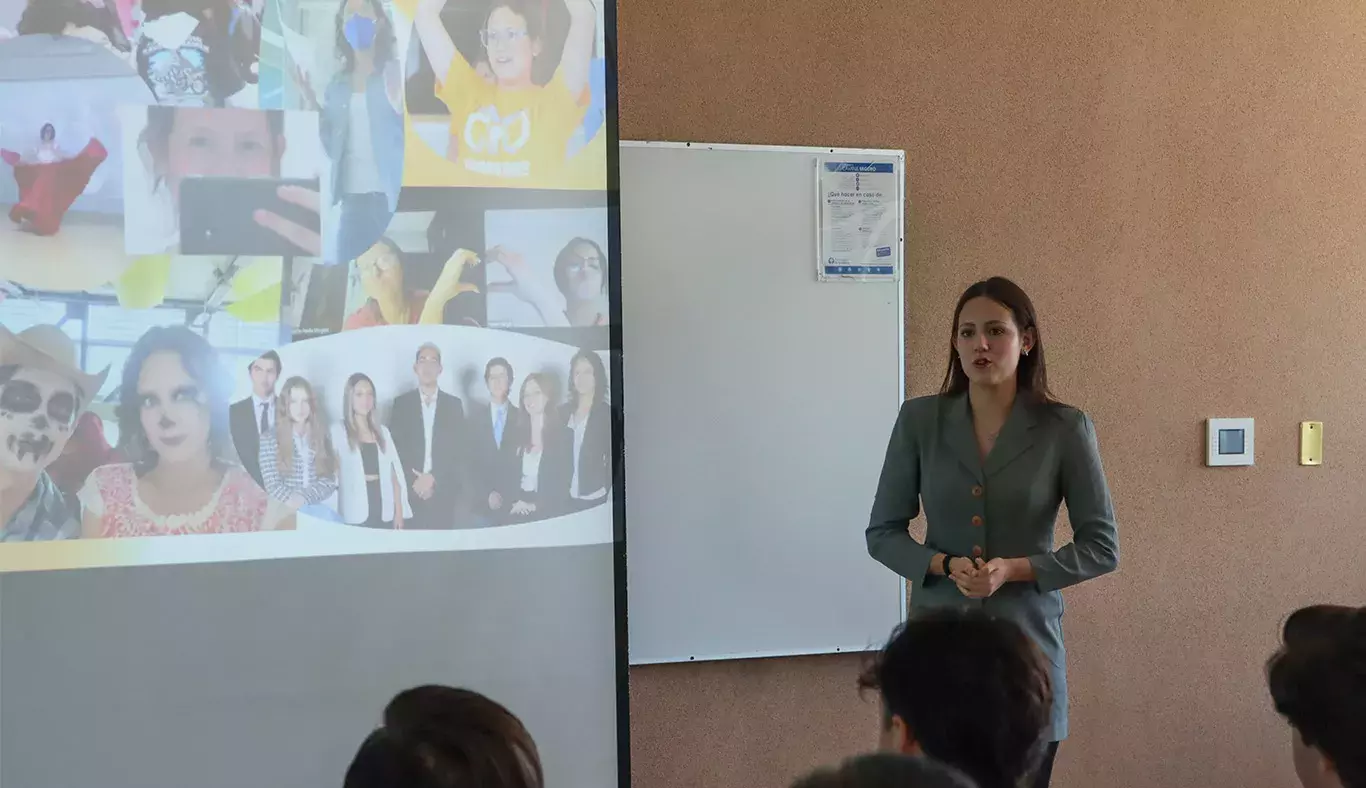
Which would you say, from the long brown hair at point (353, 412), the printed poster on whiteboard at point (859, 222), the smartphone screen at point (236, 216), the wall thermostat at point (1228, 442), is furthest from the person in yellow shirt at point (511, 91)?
the wall thermostat at point (1228, 442)

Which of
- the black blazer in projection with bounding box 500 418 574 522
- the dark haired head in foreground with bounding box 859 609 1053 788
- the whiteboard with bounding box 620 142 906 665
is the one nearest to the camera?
the dark haired head in foreground with bounding box 859 609 1053 788

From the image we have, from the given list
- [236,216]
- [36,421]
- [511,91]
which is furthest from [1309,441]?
[36,421]

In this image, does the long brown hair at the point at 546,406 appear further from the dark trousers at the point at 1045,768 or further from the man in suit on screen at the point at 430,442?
the dark trousers at the point at 1045,768

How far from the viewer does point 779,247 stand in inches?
89.4

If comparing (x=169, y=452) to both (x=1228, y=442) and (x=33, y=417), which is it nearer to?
(x=33, y=417)

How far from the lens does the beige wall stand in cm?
227

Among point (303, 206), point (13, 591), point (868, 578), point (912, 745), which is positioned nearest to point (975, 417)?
point (868, 578)

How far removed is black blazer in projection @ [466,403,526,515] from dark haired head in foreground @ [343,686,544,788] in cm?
82

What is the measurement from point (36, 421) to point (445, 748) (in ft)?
3.77

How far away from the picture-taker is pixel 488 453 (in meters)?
1.84

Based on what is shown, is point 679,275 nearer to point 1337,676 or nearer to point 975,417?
point 975,417

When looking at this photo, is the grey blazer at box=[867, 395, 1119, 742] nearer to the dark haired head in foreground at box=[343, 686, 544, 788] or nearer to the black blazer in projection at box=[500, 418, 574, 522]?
the black blazer in projection at box=[500, 418, 574, 522]

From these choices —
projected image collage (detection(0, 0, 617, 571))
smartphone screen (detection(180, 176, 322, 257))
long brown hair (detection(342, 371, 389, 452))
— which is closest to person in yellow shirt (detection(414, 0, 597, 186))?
projected image collage (detection(0, 0, 617, 571))

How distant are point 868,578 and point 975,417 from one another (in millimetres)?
646
